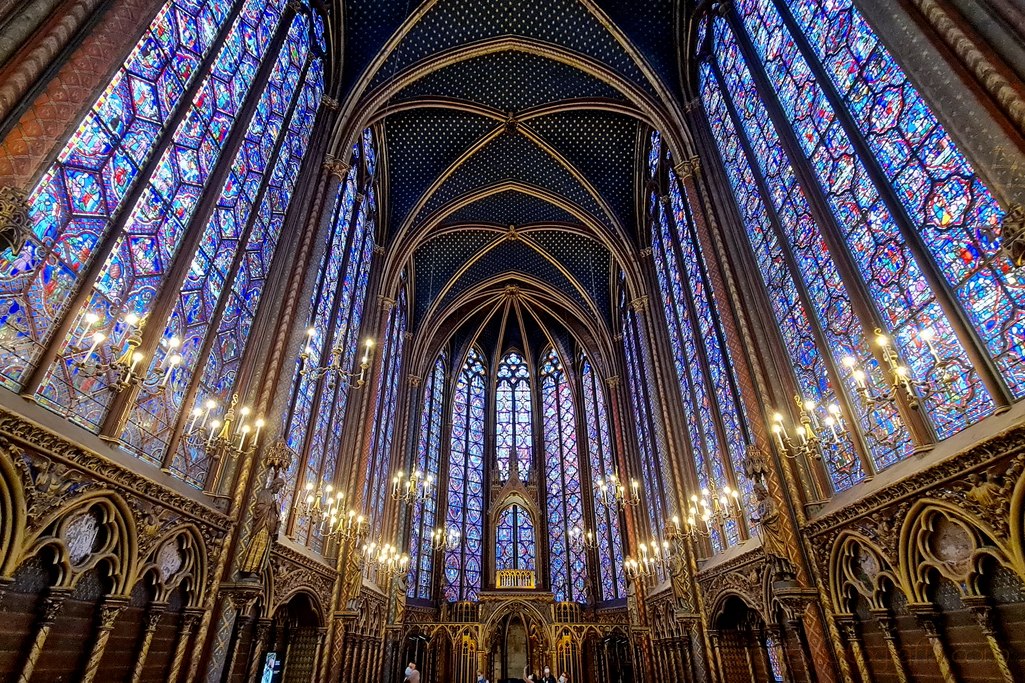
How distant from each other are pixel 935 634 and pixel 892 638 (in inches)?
37.4

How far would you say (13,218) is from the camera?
4.72 meters

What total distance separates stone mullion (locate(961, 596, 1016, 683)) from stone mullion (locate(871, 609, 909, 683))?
156cm

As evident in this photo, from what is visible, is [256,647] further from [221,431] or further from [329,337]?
[329,337]

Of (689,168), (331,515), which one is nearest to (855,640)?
(689,168)

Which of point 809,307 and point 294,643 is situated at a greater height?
point 809,307

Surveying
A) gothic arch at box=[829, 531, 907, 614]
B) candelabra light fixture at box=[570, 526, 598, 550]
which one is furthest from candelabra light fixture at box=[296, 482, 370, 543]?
candelabra light fixture at box=[570, 526, 598, 550]

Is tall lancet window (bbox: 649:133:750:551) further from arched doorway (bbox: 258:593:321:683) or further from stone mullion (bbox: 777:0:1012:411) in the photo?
arched doorway (bbox: 258:593:321:683)

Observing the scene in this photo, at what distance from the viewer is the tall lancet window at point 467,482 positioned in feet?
80.6

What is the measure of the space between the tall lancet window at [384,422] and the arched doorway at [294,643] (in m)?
4.06

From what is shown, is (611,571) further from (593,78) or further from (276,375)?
(593,78)

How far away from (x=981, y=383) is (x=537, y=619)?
19.8m

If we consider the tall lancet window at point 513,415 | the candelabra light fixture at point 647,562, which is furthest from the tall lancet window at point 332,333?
the tall lancet window at point 513,415

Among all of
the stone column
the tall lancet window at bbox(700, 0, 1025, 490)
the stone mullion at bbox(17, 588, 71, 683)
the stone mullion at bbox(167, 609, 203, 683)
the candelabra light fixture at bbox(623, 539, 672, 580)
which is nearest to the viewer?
the stone mullion at bbox(17, 588, 71, 683)

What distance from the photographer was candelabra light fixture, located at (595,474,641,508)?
19250 mm
